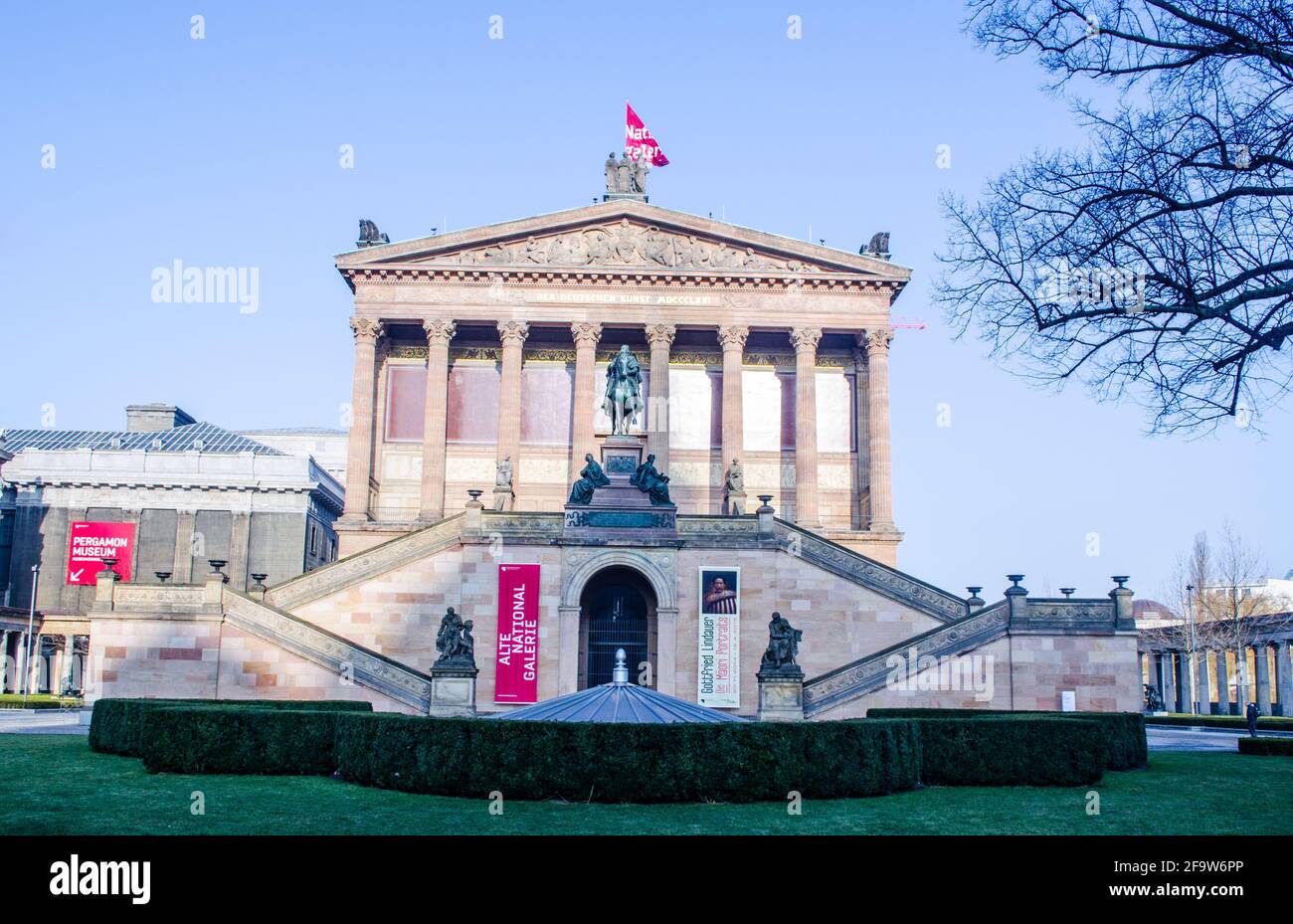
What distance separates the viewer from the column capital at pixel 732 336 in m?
53.6

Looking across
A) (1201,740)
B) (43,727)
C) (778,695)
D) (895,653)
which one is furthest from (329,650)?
(1201,740)

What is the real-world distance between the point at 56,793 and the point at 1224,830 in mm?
16678

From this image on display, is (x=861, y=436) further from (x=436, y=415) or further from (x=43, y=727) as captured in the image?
(x=43, y=727)

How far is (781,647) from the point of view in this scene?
29344 mm

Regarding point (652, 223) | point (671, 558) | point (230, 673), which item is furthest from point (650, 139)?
point (230, 673)

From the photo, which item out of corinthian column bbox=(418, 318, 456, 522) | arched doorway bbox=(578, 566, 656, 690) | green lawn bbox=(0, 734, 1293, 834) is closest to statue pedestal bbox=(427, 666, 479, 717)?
green lawn bbox=(0, 734, 1293, 834)

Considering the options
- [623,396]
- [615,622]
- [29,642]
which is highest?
[623,396]

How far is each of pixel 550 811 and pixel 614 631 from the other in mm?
23988

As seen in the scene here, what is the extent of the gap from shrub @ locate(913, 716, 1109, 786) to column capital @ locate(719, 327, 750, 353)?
33.2 meters

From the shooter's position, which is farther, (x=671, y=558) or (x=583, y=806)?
(x=671, y=558)

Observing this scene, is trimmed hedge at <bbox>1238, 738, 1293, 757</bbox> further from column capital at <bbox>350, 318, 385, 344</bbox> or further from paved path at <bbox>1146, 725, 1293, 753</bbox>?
column capital at <bbox>350, 318, 385, 344</bbox>
